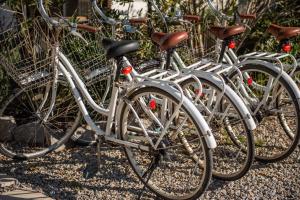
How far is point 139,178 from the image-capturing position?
13.2 ft

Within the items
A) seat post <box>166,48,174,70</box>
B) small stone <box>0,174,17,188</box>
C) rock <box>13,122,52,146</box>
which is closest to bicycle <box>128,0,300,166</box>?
seat post <box>166,48,174,70</box>

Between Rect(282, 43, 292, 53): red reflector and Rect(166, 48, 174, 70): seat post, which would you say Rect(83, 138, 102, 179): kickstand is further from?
Rect(282, 43, 292, 53): red reflector

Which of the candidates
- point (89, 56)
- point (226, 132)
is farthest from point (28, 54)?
point (226, 132)

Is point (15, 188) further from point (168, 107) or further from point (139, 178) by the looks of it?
point (168, 107)

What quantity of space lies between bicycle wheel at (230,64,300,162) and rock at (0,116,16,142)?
85.7 inches

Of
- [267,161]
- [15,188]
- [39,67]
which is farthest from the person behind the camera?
[267,161]

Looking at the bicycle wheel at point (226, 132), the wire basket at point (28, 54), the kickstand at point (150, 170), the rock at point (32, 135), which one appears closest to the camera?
the kickstand at point (150, 170)

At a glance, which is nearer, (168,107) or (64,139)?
(168,107)

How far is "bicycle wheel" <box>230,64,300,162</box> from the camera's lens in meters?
4.24

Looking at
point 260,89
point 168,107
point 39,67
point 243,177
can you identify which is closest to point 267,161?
point 243,177

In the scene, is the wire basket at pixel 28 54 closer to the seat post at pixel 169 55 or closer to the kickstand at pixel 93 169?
the kickstand at pixel 93 169

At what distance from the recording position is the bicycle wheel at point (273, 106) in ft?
13.9

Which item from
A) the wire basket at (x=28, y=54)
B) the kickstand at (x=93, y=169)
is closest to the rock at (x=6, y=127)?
the wire basket at (x=28, y=54)

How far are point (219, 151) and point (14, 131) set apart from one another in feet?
6.67
